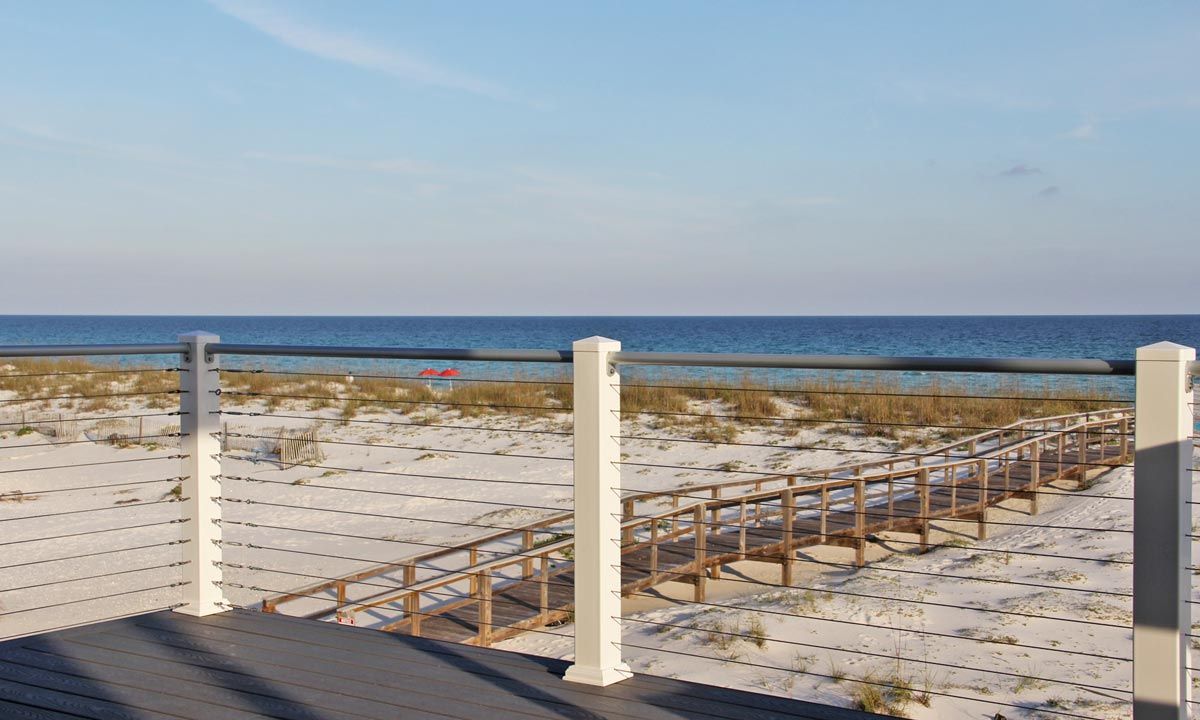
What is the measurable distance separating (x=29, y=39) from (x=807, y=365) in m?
14.6

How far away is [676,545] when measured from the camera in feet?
31.9

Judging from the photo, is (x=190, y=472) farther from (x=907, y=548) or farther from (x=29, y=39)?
(x=29, y=39)

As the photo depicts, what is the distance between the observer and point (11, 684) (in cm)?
278

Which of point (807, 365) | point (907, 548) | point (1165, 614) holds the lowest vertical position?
point (907, 548)

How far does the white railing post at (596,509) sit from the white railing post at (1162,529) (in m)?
1.38

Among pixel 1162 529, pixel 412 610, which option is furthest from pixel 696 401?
pixel 1162 529

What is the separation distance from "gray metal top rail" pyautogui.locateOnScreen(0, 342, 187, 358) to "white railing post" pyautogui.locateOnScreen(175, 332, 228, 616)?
0.20 ft

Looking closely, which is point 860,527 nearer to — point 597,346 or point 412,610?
point 412,610

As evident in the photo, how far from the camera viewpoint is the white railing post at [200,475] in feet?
11.4

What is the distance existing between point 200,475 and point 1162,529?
3164 mm

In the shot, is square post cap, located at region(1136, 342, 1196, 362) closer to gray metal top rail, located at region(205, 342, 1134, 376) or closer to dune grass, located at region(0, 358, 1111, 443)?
gray metal top rail, located at region(205, 342, 1134, 376)

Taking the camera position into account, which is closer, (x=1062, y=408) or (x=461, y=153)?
(x=1062, y=408)

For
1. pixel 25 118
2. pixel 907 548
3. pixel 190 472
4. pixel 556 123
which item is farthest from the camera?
pixel 556 123

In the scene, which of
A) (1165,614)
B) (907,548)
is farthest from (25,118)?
(1165,614)
